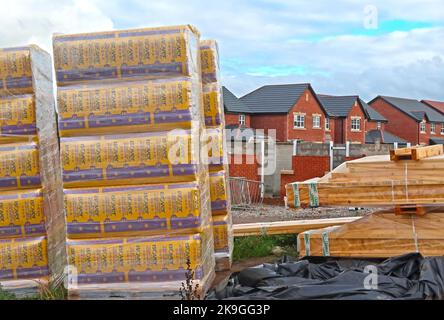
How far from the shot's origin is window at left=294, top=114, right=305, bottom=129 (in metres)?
43.4

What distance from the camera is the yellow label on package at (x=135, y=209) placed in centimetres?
550

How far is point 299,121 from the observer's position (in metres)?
43.9

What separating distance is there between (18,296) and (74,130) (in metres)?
2.07

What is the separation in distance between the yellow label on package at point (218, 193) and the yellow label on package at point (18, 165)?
7.17 feet

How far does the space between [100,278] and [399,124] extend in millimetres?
54919

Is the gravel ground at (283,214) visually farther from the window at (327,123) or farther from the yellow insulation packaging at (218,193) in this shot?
the window at (327,123)

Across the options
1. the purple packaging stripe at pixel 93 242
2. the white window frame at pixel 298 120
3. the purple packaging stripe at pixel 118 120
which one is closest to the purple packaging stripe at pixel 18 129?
the purple packaging stripe at pixel 118 120

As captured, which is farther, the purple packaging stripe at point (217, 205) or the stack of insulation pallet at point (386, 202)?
the purple packaging stripe at point (217, 205)

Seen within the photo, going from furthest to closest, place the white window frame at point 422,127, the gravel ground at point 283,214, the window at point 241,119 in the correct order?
the white window frame at point 422,127 → the window at point 241,119 → the gravel ground at point 283,214

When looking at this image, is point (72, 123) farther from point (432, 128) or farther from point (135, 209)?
point (432, 128)

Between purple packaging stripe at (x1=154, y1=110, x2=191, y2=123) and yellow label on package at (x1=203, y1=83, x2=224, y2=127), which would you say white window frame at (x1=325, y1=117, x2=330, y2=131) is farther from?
purple packaging stripe at (x1=154, y1=110, x2=191, y2=123)

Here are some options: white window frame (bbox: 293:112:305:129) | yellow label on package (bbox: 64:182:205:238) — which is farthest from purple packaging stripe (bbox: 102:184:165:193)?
white window frame (bbox: 293:112:305:129)

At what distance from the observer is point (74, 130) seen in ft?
18.4

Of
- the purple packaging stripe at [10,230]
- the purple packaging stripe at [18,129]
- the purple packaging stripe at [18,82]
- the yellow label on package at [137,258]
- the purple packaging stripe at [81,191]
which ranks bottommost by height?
the yellow label on package at [137,258]
